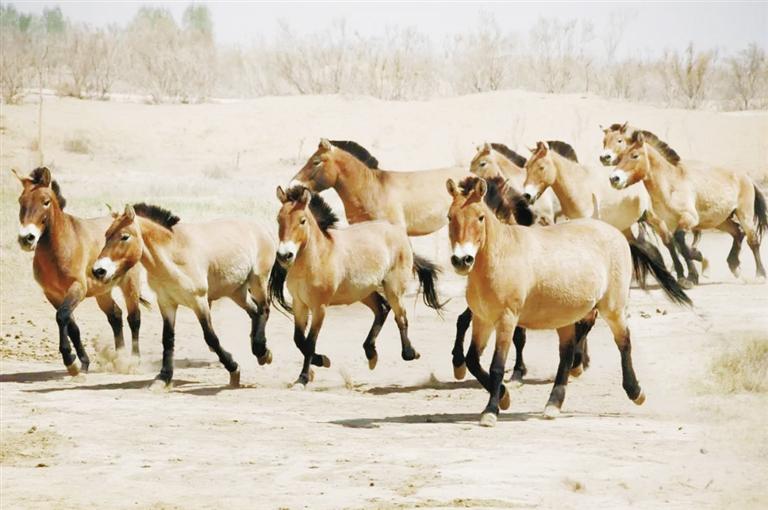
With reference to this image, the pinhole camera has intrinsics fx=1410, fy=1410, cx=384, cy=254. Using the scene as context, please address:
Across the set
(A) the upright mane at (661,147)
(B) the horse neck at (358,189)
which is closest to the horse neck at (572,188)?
(A) the upright mane at (661,147)

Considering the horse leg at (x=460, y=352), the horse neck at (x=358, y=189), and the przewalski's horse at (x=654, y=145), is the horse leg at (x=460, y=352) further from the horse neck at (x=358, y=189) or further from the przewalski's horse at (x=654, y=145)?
the przewalski's horse at (x=654, y=145)

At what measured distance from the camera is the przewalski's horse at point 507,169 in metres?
15.6

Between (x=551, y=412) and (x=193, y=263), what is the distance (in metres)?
3.40

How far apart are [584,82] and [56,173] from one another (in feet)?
47.4

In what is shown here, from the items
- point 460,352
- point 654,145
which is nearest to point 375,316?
point 460,352

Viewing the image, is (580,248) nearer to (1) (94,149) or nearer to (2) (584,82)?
(1) (94,149)

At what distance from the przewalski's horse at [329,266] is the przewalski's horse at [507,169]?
3037mm

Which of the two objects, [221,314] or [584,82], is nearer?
[221,314]

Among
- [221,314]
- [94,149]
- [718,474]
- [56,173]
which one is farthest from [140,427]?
[94,149]

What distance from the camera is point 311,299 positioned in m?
11.5

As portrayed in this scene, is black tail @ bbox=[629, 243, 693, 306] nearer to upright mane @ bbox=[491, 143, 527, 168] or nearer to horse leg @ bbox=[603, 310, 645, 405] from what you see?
horse leg @ bbox=[603, 310, 645, 405]

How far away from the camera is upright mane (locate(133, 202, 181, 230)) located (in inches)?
449

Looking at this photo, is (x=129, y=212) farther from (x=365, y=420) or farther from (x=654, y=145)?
(x=654, y=145)

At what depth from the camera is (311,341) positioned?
11.4 m
